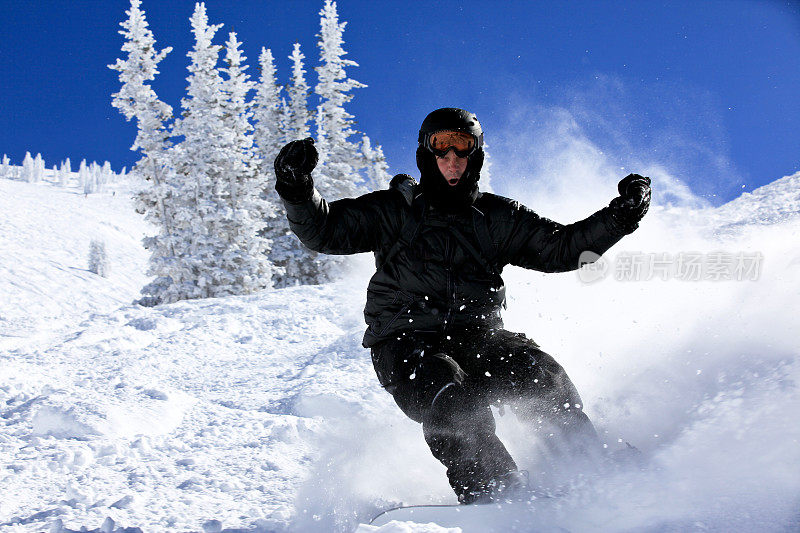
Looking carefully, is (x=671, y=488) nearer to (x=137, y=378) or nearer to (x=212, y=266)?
(x=137, y=378)

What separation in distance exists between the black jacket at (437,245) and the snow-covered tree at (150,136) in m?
19.0

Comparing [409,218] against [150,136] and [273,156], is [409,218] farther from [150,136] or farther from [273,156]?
[273,156]

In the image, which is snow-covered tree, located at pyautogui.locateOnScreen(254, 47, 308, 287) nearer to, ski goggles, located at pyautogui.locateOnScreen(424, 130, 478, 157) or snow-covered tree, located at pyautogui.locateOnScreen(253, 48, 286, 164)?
snow-covered tree, located at pyautogui.locateOnScreen(253, 48, 286, 164)

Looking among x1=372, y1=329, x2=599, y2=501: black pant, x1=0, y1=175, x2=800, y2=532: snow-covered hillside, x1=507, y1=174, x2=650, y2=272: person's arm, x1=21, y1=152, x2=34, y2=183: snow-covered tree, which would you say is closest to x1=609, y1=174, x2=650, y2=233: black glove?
x1=507, y1=174, x2=650, y2=272: person's arm

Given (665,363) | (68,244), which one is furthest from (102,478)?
(68,244)

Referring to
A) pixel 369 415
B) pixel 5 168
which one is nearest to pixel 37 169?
pixel 5 168

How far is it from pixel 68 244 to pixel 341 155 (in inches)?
1872

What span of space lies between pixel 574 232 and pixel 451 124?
1.08 metres

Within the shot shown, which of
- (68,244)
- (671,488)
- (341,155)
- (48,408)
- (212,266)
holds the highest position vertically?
(68,244)

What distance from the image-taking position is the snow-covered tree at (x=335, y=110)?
2589cm

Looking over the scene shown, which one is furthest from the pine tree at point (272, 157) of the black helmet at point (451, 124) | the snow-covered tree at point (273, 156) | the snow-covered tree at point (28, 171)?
the snow-covered tree at point (28, 171)

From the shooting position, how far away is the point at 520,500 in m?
2.50

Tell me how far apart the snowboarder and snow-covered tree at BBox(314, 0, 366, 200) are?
2220cm

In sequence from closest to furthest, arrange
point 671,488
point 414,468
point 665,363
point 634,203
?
1. point 671,488
2. point 634,203
3. point 414,468
4. point 665,363
